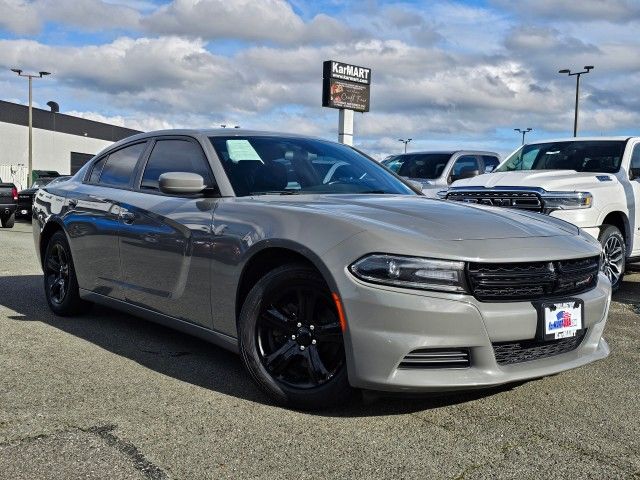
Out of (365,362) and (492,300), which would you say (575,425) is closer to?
(492,300)

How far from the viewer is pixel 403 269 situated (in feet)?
10.6

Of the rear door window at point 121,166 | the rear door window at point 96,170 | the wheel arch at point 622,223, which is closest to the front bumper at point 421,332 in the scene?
the rear door window at point 121,166

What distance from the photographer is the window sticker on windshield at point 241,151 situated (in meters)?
4.52

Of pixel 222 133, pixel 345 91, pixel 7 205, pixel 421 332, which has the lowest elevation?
pixel 7 205

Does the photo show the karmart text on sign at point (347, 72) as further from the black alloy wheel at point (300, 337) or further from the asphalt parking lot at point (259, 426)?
the black alloy wheel at point (300, 337)

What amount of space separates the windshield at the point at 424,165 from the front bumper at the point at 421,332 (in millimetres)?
9172

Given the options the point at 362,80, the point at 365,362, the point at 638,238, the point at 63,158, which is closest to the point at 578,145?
the point at 638,238

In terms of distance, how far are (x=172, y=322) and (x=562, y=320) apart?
2.33 m

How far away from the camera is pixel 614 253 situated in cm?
751

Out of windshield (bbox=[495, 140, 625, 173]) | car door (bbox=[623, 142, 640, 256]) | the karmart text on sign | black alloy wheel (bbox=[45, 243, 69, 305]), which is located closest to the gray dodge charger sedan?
black alloy wheel (bbox=[45, 243, 69, 305])

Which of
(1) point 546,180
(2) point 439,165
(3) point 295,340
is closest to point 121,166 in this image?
(3) point 295,340

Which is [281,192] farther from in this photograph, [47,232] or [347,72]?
[347,72]

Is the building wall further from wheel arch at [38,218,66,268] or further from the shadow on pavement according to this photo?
wheel arch at [38,218,66,268]

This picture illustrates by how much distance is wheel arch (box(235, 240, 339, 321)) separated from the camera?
3475 mm
